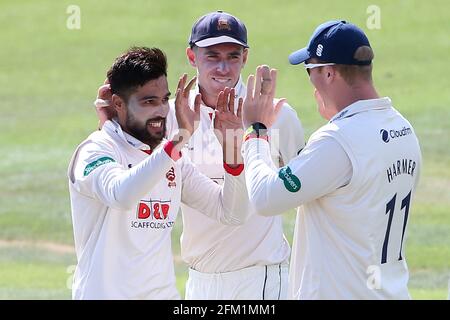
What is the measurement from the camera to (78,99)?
78.7 feet

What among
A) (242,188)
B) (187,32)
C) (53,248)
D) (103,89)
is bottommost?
(53,248)

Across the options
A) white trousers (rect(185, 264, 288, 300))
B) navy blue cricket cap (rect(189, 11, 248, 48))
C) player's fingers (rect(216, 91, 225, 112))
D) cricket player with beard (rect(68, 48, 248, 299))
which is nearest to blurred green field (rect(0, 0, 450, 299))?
white trousers (rect(185, 264, 288, 300))

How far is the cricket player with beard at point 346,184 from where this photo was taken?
18.4ft

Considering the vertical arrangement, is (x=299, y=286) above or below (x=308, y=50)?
below

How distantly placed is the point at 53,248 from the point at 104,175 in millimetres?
9926

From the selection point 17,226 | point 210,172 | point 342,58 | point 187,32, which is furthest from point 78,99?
point 342,58

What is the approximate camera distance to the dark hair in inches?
250

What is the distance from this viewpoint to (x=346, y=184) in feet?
18.5

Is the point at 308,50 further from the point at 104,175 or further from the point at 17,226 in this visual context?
the point at 17,226

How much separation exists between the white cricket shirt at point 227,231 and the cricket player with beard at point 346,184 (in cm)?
135

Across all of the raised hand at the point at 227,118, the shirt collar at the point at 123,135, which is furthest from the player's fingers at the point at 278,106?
the shirt collar at the point at 123,135

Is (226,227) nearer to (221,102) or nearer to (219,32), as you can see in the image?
(221,102)

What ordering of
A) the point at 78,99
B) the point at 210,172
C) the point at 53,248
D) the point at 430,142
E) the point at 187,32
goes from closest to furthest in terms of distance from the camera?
1. the point at 210,172
2. the point at 53,248
3. the point at 430,142
4. the point at 78,99
5. the point at 187,32
